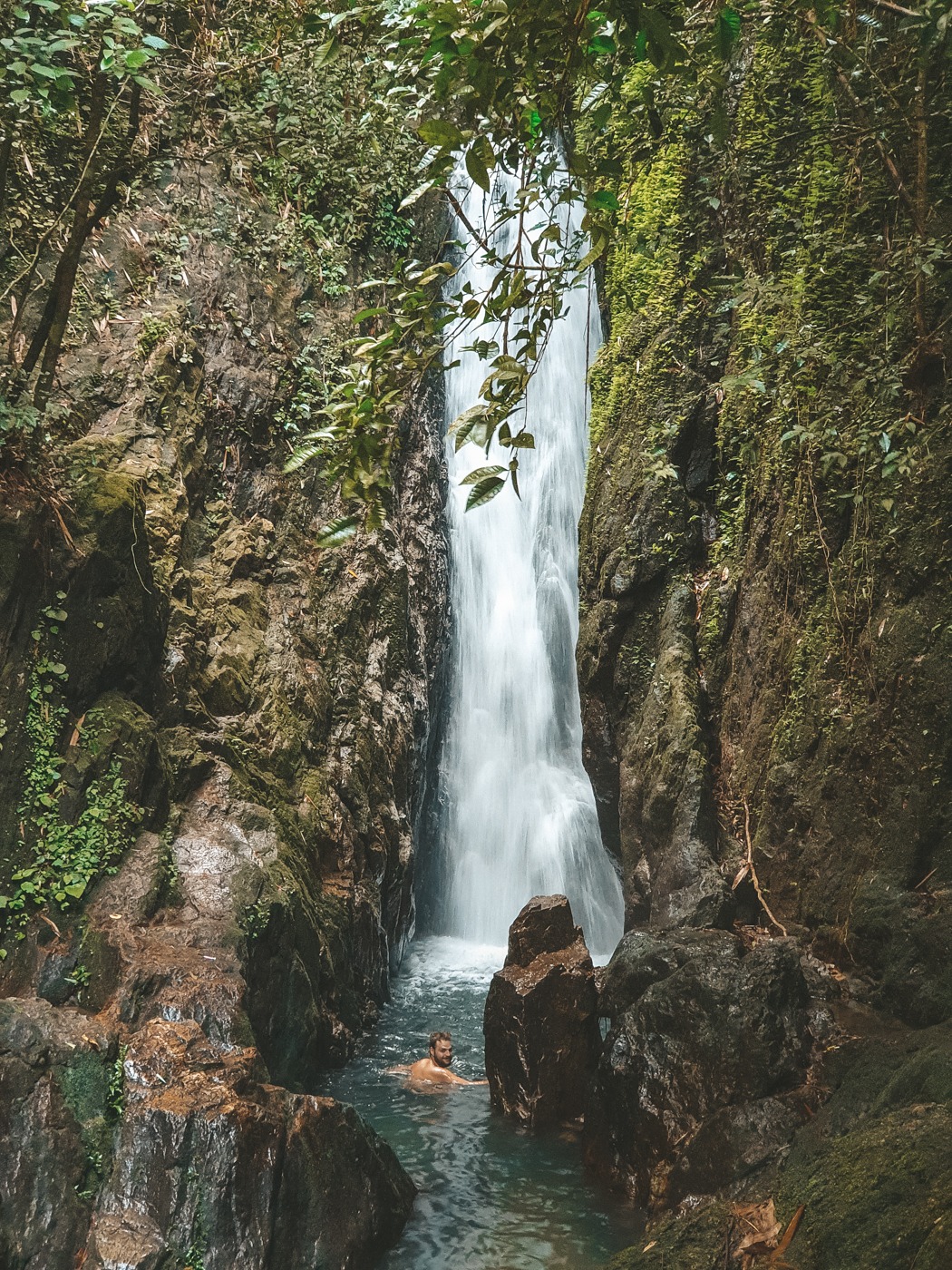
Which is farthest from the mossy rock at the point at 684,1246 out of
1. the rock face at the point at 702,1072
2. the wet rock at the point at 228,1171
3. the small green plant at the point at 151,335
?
the small green plant at the point at 151,335

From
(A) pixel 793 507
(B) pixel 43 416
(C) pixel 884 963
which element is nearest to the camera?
(C) pixel 884 963

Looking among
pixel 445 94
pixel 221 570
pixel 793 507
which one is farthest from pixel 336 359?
pixel 445 94

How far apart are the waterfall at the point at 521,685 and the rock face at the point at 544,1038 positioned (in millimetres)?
5566

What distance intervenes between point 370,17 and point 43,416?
3892 mm

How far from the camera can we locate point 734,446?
823 cm

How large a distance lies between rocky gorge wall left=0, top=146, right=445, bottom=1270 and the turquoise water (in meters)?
0.29

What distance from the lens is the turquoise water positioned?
202 inches

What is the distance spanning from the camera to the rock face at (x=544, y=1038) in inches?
267

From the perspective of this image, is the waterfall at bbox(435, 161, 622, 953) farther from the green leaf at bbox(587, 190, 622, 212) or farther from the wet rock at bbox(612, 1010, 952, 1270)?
the green leaf at bbox(587, 190, 622, 212)

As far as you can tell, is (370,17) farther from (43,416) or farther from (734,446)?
(734,446)

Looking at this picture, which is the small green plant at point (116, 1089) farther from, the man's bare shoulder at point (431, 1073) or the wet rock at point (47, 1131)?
the man's bare shoulder at point (431, 1073)

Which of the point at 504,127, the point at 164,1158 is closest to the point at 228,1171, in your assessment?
the point at 164,1158

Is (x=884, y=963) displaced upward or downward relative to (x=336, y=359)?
downward

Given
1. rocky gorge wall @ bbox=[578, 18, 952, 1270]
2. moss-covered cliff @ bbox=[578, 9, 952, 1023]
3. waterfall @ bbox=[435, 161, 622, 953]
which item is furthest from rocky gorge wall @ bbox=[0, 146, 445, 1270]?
moss-covered cliff @ bbox=[578, 9, 952, 1023]
